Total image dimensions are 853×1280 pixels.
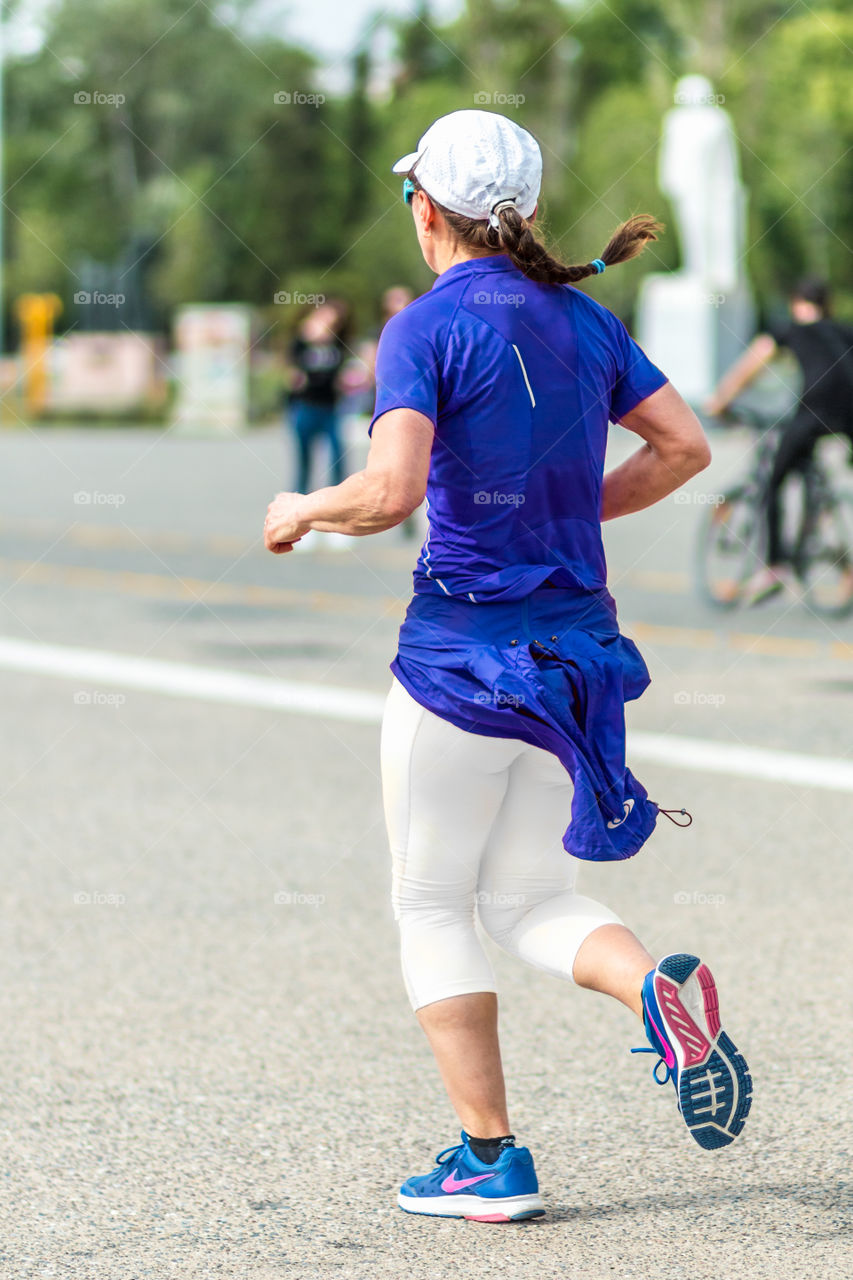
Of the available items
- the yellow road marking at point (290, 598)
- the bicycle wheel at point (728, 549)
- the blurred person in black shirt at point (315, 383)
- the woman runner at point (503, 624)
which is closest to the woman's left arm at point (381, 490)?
the woman runner at point (503, 624)

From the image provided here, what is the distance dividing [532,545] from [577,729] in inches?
12.1

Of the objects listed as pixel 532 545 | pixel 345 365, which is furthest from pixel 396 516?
pixel 345 365

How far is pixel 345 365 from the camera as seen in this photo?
51.7 ft

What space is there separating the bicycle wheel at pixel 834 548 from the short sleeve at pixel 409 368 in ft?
25.7

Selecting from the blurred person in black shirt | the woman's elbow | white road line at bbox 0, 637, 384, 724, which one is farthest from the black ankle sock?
the blurred person in black shirt

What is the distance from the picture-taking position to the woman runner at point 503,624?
3041 millimetres

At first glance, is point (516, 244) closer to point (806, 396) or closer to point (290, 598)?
point (806, 396)

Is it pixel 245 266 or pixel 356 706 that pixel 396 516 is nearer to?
pixel 356 706

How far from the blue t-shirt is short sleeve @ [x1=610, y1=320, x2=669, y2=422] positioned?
1cm

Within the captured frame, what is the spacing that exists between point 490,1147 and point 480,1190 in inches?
3.0

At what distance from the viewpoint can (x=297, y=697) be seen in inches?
341

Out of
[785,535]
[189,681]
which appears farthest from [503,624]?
[785,535]

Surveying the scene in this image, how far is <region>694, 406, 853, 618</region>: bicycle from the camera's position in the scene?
10625mm

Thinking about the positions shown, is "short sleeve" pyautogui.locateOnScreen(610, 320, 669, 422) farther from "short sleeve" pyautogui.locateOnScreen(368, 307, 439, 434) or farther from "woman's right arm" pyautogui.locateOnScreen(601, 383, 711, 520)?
"short sleeve" pyautogui.locateOnScreen(368, 307, 439, 434)
